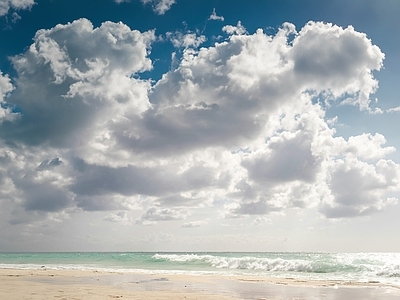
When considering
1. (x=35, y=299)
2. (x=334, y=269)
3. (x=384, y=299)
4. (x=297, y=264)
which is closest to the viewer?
(x=35, y=299)

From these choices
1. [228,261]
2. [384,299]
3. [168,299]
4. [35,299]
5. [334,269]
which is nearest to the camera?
[35,299]

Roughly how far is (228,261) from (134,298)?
133ft

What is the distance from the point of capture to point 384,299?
15.2 m

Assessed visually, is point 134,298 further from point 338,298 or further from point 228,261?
point 228,261

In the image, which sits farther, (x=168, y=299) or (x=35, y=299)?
(x=168, y=299)

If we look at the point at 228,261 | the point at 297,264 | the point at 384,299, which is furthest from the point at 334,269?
the point at 384,299

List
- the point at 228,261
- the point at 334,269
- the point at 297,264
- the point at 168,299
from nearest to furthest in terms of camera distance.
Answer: the point at 168,299 < the point at 334,269 < the point at 297,264 < the point at 228,261

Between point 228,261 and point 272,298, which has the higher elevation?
point 272,298

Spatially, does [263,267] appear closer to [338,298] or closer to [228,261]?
[228,261]

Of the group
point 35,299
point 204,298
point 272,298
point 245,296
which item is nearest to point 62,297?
point 35,299

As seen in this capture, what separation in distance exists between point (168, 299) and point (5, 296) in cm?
685

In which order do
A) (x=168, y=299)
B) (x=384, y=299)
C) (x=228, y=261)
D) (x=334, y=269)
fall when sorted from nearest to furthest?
(x=168, y=299) < (x=384, y=299) < (x=334, y=269) < (x=228, y=261)

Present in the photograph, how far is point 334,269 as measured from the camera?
41.5 m

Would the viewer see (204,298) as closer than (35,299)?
No
